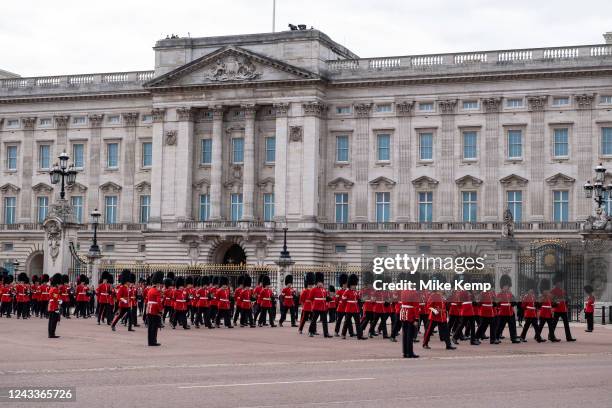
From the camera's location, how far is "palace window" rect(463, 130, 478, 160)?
2431 inches

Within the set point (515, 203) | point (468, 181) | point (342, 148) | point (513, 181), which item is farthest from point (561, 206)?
point (342, 148)

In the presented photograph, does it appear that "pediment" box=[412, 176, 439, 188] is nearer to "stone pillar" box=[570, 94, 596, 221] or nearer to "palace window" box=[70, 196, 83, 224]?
"stone pillar" box=[570, 94, 596, 221]

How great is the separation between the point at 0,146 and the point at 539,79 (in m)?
34.7

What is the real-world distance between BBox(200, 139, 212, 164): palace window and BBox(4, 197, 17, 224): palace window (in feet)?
45.3

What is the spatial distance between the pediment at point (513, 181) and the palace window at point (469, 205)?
5.89 ft

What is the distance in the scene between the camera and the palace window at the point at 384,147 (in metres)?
63.6

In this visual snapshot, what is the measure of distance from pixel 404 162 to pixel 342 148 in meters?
3.90

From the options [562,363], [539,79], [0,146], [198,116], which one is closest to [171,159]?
[198,116]

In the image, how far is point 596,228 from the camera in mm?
38406

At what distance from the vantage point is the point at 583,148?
59250 millimetres

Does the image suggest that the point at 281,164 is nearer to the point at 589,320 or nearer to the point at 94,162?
the point at 94,162

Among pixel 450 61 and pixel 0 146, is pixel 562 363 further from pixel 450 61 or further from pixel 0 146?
pixel 0 146

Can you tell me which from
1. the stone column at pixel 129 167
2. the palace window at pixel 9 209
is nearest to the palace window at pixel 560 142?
the stone column at pixel 129 167

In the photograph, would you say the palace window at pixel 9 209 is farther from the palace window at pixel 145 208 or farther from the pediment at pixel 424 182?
the pediment at pixel 424 182
